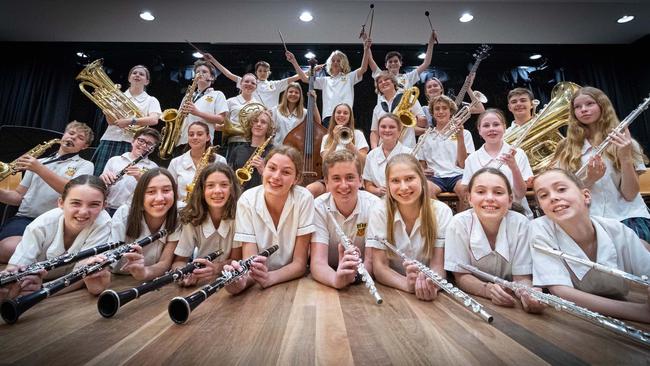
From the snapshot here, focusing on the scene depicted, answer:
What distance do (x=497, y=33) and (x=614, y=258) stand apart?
15.1ft

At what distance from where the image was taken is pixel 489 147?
243 centimetres

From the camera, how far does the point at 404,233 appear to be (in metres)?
1.65

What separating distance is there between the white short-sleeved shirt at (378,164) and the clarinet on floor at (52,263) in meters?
2.13

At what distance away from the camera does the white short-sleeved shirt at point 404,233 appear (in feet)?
5.37

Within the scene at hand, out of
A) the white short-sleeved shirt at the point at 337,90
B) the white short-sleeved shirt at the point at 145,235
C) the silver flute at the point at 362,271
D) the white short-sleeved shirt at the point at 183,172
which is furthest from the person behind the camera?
the white short-sleeved shirt at the point at 337,90

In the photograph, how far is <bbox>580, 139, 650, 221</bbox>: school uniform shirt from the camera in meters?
1.83

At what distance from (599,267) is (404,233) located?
826 millimetres

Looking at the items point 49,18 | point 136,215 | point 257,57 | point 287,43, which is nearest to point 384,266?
point 136,215

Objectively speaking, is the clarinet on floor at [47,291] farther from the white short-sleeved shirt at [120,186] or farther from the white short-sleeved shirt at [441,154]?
the white short-sleeved shirt at [441,154]

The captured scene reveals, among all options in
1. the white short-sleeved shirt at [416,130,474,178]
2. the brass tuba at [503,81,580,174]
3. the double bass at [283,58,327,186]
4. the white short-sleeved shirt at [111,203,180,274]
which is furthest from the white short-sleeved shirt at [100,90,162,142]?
the brass tuba at [503,81,580,174]

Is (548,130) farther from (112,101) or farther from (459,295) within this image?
(112,101)

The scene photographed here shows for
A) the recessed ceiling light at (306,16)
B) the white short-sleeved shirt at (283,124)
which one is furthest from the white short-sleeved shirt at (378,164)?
the recessed ceiling light at (306,16)

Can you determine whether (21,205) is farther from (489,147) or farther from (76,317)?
(489,147)

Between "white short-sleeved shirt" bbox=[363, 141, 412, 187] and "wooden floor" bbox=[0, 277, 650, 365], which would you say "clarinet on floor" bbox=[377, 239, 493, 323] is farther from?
"white short-sleeved shirt" bbox=[363, 141, 412, 187]
